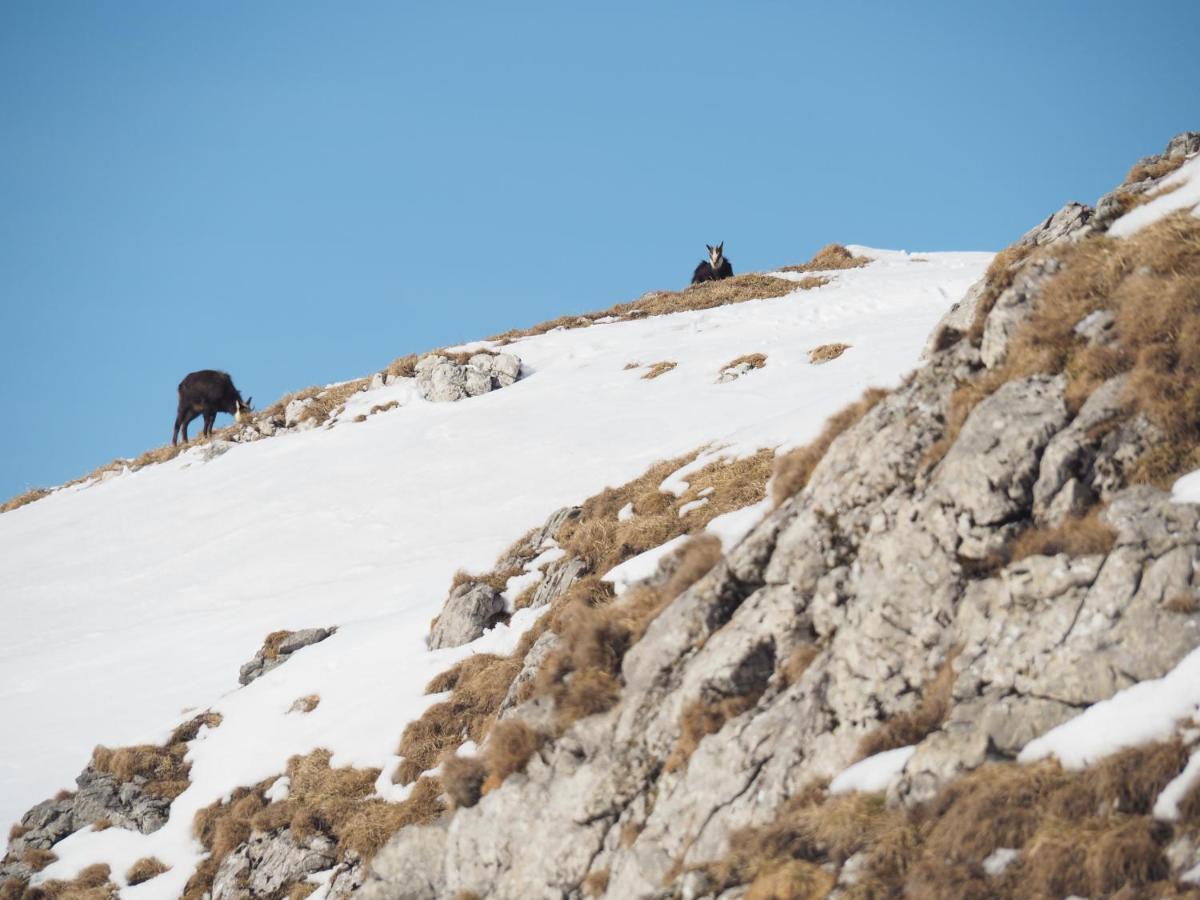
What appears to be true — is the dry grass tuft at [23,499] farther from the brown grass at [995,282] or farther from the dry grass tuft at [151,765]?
the brown grass at [995,282]

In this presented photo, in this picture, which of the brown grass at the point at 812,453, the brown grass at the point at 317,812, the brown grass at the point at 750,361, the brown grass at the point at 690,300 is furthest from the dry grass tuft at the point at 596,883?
the brown grass at the point at 690,300

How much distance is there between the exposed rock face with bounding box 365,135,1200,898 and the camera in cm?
784

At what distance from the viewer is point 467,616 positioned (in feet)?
56.4

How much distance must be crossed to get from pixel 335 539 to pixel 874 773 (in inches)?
780

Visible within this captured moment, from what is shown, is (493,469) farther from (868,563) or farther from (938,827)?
(938,827)

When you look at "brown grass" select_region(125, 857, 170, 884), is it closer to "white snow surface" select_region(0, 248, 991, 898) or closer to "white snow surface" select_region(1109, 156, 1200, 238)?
"white snow surface" select_region(0, 248, 991, 898)

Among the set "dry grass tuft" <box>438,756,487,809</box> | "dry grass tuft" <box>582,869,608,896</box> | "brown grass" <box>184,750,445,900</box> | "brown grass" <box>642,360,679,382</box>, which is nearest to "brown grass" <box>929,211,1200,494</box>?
"dry grass tuft" <box>582,869,608,896</box>

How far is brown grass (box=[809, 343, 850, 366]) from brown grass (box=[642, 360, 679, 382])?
4.75 metres

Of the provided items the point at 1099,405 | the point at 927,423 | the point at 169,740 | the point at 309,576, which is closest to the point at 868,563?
the point at 927,423

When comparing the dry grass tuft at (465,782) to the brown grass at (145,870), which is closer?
the dry grass tuft at (465,782)

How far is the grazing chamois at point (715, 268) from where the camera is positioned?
5422 centimetres

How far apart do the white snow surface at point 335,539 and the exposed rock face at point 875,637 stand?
2473mm

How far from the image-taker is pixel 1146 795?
22.0 ft

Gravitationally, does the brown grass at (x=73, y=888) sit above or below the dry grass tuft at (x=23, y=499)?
below
